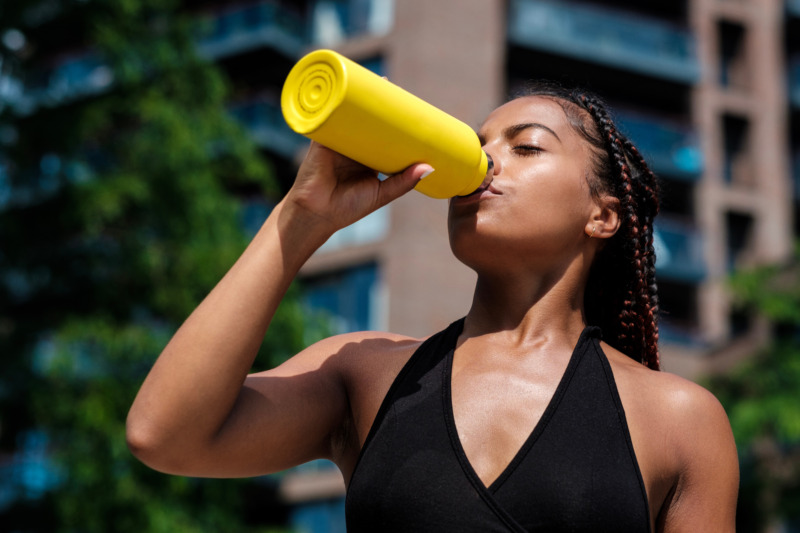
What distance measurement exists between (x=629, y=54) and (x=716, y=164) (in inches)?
125

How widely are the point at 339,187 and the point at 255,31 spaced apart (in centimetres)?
2146

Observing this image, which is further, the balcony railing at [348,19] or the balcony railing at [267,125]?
the balcony railing at [267,125]

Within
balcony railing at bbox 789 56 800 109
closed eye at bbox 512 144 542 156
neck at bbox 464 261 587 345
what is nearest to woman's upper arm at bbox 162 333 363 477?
neck at bbox 464 261 587 345

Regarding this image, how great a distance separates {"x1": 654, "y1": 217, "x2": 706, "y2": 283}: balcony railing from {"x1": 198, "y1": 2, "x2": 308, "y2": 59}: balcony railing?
29.5 ft

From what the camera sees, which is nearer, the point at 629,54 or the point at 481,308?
the point at 481,308

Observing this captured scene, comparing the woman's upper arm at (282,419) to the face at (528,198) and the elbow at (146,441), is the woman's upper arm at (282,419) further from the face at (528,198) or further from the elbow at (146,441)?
the face at (528,198)

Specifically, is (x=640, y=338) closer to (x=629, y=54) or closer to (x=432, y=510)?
(x=432, y=510)

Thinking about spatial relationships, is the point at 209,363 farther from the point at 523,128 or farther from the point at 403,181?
the point at 523,128

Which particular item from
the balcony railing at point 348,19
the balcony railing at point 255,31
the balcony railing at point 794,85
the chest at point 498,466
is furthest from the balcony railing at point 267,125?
the chest at point 498,466

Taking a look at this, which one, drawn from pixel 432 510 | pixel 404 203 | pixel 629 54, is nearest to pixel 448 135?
pixel 432 510

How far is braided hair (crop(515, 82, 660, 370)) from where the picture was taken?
93.5 inches

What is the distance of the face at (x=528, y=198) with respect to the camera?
2.11 metres

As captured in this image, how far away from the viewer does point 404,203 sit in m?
20.0

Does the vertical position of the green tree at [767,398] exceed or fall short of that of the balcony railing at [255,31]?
it falls short
